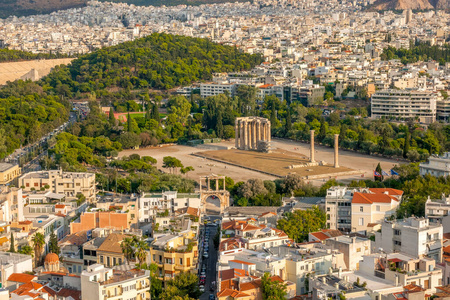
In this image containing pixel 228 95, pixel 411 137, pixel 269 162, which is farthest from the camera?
pixel 228 95

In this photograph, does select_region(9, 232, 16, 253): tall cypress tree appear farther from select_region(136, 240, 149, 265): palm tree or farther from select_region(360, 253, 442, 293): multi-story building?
select_region(360, 253, 442, 293): multi-story building

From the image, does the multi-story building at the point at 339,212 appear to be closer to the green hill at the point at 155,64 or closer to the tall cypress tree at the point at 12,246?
the tall cypress tree at the point at 12,246

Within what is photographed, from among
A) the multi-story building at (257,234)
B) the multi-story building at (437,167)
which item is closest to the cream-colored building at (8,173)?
the multi-story building at (257,234)

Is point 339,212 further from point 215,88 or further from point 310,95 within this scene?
point 215,88

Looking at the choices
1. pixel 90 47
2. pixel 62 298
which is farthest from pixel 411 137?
pixel 90 47

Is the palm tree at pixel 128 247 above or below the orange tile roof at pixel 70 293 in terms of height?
above

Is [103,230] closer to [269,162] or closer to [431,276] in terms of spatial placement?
[431,276]
